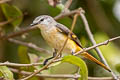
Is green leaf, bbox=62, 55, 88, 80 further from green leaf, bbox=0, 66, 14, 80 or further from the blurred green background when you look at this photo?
the blurred green background

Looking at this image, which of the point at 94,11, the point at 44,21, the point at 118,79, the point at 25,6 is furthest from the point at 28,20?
the point at 118,79

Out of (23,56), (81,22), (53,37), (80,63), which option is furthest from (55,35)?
(81,22)

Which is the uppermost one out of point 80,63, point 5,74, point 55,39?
point 55,39

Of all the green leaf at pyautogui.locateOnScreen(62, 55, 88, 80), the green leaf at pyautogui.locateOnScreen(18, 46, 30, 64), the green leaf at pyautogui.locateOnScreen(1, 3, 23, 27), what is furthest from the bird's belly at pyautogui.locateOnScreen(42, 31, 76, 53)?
the green leaf at pyautogui.locateOnScreen(62, 55, 88, 80)

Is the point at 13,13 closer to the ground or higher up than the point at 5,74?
higher up

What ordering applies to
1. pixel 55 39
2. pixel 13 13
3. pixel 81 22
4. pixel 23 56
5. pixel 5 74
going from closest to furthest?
1. pixel 5 74
2. pixel 55 39
3. pixel 23 56
4. pixel 13 13
5. pixel 81 22

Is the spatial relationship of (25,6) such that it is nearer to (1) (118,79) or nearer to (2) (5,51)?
(2) (5,51)

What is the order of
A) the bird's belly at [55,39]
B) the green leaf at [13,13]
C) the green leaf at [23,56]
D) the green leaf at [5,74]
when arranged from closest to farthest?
the green leaf at [5,74], the bird's belly at [55,39], the green leaf at [23,56], the green leaf at [13,13]

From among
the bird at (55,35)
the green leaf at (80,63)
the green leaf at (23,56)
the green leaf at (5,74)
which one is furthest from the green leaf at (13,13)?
the green leaf at (80,63)

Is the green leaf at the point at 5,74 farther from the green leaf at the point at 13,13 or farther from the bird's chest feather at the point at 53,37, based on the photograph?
the green leaf at the point at 13,13

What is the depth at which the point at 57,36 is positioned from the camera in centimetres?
277

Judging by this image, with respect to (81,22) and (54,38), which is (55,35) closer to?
(54,38)

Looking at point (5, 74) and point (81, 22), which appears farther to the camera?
point (81, 22)

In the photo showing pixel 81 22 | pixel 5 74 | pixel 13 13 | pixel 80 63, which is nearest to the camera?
pixel 80 63
